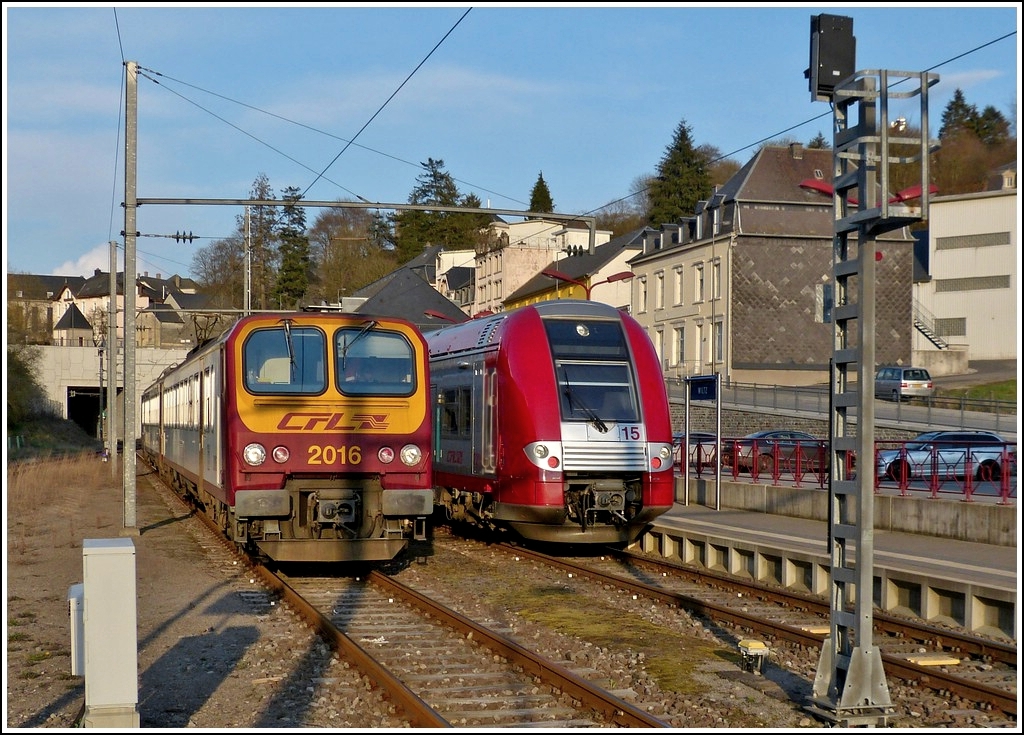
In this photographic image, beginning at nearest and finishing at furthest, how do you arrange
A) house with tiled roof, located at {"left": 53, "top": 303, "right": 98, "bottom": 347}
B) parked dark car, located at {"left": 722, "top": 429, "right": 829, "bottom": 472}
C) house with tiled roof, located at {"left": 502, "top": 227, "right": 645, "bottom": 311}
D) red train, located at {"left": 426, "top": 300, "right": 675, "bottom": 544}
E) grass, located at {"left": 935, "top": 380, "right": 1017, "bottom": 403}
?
red train, located at {"left": 426, "top": 300, "right": 675, "bottom": 544}, parked dark car, located at {"left": 722, "top": 429, "right": 829, "bottom": 472}, grass, located at {"left": 935, "top": 380, "right": 1017, "bottom": 403}, house with tiled roof, located at {"left": 502, "top": 227, "right": 645, "bottom": 311}, house with tiled roof, located at {"left": 53, "top": 303, "right": 98, "bottom": 347}

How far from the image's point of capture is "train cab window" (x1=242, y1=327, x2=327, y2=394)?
1438 centimetres

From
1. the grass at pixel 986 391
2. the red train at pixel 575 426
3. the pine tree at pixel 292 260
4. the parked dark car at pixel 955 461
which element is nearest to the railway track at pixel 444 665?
the red train at pixel 575 426

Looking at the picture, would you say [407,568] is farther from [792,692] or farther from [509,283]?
[509,283]

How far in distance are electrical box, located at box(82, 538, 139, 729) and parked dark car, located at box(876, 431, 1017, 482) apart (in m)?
14.4

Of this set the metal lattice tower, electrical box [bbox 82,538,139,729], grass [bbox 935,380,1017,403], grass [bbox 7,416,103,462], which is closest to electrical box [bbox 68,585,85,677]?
electrical box [bbox 82,538,139,729]

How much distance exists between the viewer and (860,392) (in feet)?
25.0

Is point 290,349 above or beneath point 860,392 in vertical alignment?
above

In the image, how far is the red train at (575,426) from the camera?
15609 mm

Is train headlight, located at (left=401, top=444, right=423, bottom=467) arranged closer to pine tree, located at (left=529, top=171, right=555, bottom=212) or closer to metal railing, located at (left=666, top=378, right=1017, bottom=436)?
metal railing, located at (left=666, top=378, right=1017, bottom=436)

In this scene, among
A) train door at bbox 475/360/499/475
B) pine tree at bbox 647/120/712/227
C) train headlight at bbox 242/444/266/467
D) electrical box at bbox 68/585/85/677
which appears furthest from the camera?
pine tree at bbox 647/120/712/227

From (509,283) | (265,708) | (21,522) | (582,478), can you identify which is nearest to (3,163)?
(265,708)

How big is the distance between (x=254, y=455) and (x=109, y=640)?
274 inches

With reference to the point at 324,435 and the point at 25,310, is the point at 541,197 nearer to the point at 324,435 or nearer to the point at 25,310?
the point at 25,310

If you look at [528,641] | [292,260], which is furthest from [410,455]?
[292,260]
